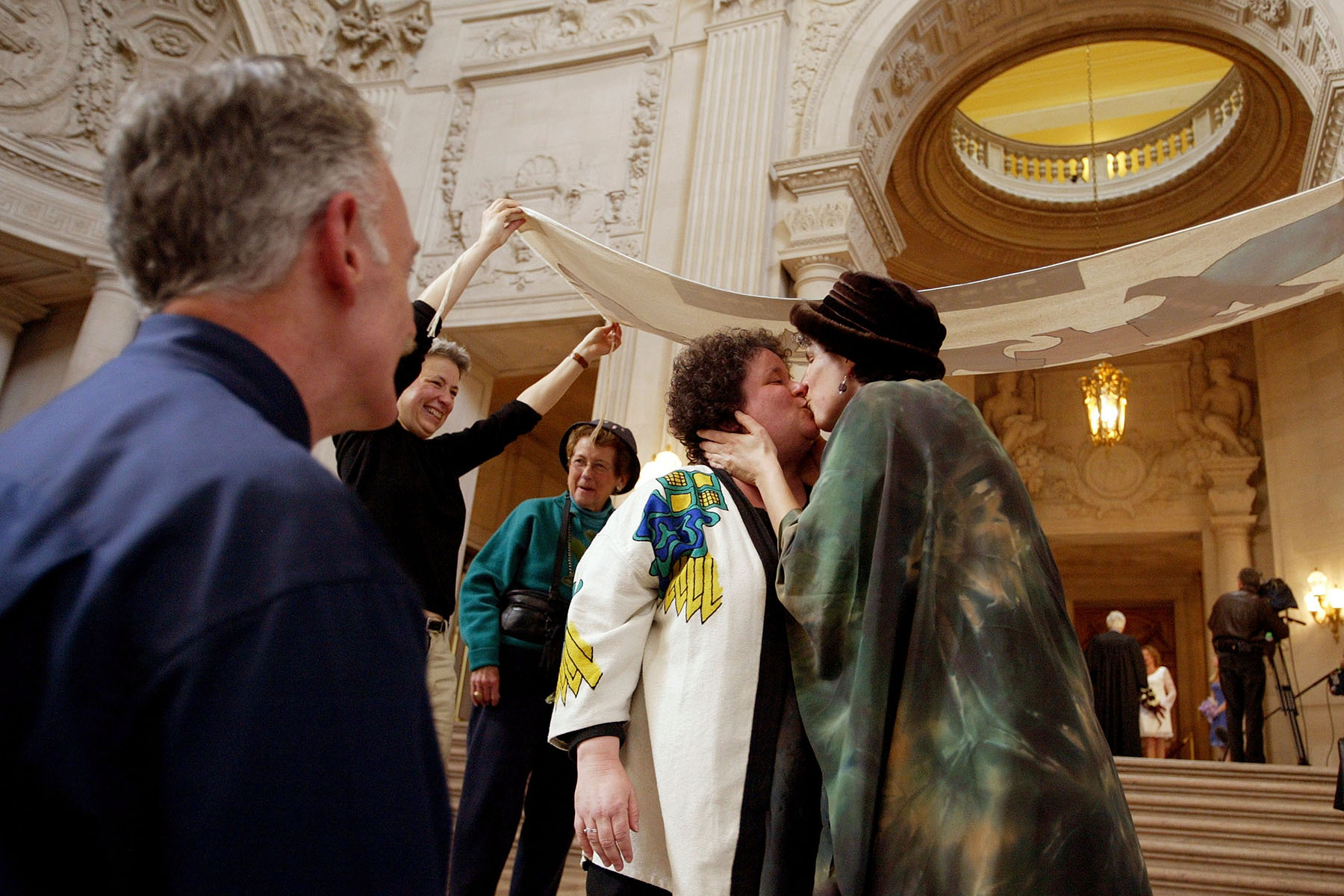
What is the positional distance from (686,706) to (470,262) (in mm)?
1092

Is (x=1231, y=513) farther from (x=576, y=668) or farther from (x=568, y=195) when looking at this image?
(x=576, y=668)

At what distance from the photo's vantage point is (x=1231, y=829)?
191 inches

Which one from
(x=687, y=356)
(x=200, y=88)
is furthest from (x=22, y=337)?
(x=200, y=88)

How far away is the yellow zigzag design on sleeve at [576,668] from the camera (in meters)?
1.62

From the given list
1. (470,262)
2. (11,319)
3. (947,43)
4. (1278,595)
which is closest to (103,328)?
(11,319)

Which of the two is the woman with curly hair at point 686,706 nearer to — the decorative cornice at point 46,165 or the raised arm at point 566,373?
the raised arm at point 566,373

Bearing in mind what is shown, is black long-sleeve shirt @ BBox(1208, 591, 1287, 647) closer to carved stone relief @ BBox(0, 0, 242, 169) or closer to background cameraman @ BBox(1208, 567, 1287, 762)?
background cameraman @ BBox(1208, 567, 1287, 762)

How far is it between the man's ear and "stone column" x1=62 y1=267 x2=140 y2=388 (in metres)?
8.80

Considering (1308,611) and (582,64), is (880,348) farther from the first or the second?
(1308,611)

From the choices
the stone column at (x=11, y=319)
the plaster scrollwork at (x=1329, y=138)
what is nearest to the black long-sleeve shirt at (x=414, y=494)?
the plaster scrollwork at (x=1329, y=138)

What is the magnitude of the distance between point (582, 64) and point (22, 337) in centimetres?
645

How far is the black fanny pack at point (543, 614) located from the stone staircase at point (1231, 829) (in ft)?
6.08

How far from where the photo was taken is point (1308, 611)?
895 centimetres

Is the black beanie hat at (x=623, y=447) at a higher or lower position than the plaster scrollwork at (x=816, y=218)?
lower
